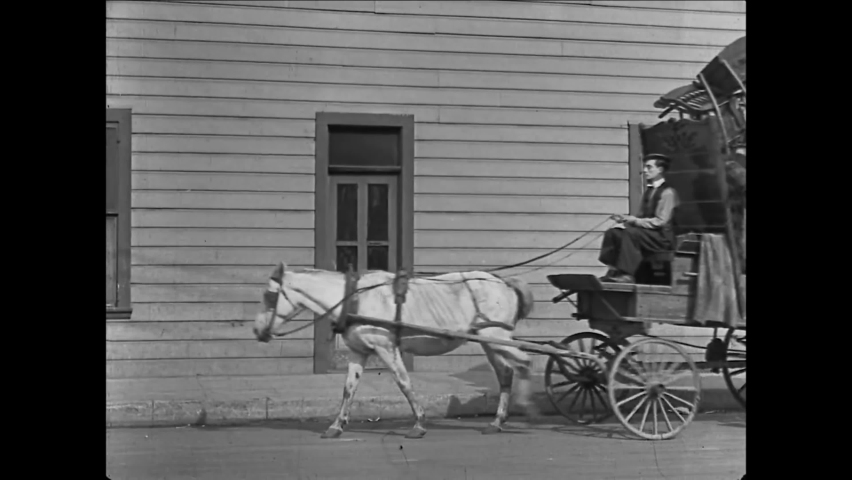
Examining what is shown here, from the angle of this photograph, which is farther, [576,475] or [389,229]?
[389,229]

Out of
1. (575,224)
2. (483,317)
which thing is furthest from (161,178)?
(575,224)

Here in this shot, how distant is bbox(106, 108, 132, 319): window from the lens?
384 inches

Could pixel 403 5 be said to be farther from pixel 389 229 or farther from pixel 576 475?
pixel 576 475

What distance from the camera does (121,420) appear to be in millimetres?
8469

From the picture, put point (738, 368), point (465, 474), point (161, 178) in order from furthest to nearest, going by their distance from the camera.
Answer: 1. point (161, 178)
2. point (738, 368)
3. point (465, 474)

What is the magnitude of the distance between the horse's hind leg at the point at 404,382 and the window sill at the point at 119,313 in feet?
10.5

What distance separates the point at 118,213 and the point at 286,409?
2.79m

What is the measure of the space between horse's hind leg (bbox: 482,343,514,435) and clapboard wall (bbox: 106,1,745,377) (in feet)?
6.63

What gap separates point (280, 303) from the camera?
799 cm

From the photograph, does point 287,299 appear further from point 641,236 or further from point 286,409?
point 641,236

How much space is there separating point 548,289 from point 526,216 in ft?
2.80

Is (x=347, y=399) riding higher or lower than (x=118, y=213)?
lower

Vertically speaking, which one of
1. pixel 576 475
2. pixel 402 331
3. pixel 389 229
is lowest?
pixel 576 475

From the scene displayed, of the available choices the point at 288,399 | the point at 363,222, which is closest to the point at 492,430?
the point at 288,399
